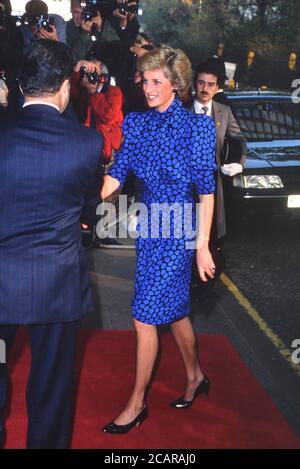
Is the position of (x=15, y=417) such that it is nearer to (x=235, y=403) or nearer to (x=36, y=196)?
(x=235, y=403)

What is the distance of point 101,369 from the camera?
5.13 meters

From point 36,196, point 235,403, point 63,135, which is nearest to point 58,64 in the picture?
point 63,135

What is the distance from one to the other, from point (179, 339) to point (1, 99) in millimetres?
2600

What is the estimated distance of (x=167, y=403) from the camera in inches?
184

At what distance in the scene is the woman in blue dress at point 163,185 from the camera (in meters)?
4.11

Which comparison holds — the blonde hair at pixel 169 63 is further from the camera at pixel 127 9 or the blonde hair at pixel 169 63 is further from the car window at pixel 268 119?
the car window at pixel 268 119

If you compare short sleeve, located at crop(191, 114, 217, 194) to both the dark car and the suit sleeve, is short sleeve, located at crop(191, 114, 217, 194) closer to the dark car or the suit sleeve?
the suit sleeve

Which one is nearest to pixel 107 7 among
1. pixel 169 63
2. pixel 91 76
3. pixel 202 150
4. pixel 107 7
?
pixel 107 7

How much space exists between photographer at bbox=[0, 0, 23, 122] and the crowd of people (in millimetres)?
64

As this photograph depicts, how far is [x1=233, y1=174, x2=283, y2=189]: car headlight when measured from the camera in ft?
28.7

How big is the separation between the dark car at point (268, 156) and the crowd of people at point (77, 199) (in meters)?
2.52

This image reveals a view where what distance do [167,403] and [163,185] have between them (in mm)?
1424

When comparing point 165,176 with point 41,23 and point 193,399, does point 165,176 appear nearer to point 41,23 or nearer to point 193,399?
point 193,399

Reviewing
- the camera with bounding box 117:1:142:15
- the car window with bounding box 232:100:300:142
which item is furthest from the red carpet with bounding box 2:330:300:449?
the car window with bounding box 232:100:300:142
